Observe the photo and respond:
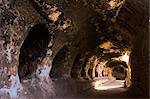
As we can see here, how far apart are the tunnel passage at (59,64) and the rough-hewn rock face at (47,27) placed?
2.5 inches

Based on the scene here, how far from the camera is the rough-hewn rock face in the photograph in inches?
291

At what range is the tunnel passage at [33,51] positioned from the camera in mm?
9672

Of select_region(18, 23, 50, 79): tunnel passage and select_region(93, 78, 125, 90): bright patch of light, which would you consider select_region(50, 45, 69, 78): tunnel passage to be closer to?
select_region(18, 23, 50, 79): tunnel passage

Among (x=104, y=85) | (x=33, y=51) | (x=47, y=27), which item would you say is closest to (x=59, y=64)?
(x=33, y=51)

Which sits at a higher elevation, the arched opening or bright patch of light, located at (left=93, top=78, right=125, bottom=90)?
the arched opening

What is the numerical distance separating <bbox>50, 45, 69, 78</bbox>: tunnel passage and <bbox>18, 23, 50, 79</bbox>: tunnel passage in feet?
8.11

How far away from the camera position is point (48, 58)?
1018 cm

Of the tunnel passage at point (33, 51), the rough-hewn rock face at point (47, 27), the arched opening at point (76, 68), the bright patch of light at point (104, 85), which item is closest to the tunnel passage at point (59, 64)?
the rough-hewn rock face at point (47, 27)

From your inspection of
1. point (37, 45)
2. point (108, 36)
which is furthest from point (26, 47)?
point (108, 36)

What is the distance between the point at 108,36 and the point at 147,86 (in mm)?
4950

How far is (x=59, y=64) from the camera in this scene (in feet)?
41.6

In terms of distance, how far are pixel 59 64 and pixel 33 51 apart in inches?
116

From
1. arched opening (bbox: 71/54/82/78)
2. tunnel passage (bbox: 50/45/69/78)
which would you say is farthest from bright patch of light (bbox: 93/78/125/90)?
tunnel passage (bbox: 50/45/69/78)

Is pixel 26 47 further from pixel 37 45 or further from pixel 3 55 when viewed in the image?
pixel 3 55
